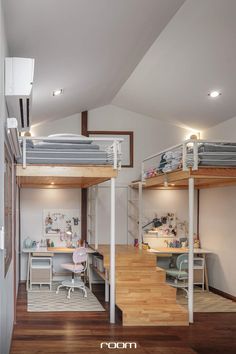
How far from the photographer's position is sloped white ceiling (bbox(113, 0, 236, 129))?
505 cm

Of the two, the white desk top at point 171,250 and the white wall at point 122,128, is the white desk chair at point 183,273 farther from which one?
the white wall at point 122,128

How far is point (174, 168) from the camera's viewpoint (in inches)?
277

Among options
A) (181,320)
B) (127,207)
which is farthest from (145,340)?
(127,207)

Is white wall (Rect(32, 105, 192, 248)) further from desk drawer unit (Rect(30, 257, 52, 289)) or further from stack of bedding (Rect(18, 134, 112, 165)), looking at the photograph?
stack of bedding (Rect(18, 134, 112, 165))

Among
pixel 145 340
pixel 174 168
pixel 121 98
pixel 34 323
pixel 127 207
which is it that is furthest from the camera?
pixel 127 207

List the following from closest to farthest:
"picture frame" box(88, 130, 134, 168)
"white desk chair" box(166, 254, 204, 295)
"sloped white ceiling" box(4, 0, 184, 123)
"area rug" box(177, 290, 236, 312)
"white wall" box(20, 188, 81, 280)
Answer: "sloped white ceiling" box(4, 0, 184, 123)
"area rug" box(177, 290, 236, 312)
"white desk chair" box(166, 254, 204, 295)
"white wall" box(20, 188, 81, 280)
"picture frame" box(88, 130, 134, 168)

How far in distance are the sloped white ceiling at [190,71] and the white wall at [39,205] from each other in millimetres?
2122

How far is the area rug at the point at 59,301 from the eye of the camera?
282 inches

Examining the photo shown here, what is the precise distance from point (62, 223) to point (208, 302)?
3320mm

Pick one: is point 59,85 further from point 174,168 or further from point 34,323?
point 34,323

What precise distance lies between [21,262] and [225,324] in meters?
4.41

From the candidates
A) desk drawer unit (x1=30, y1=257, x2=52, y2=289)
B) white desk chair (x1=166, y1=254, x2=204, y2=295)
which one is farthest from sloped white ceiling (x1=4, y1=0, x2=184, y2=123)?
white desk chair (x1=166, y1=254, x2=204, y2=295)

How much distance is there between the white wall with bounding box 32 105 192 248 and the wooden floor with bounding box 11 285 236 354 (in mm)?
2969

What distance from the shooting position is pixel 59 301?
7.63m
